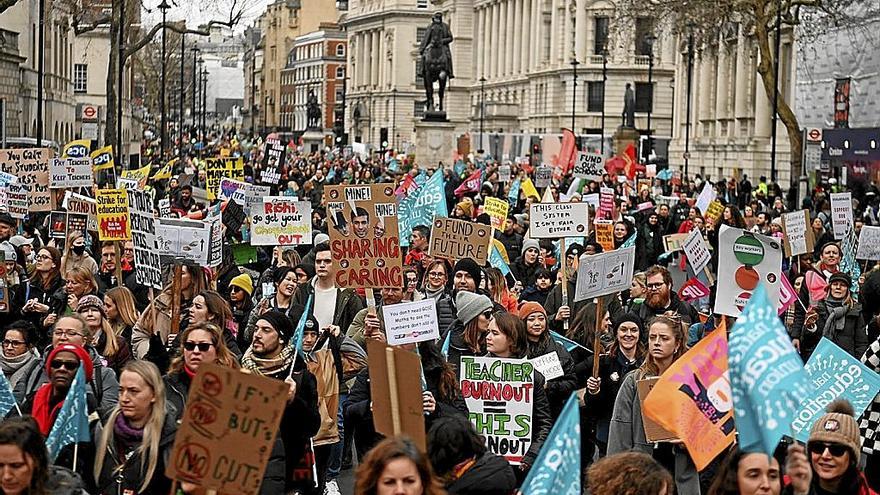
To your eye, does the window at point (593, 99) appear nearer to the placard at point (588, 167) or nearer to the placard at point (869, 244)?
the placard at point (588, 167)

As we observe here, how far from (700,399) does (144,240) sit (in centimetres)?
742

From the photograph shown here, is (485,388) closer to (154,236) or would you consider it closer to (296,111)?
(154,236)

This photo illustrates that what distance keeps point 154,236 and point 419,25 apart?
130 m

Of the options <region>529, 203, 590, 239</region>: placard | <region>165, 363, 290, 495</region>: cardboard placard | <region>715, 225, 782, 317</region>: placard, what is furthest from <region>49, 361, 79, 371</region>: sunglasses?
<region>529, 203, 590, 239</region>: placard

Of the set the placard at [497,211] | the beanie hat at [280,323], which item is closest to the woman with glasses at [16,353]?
the beanie hat at [280,323]

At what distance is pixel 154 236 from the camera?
14062 millimetres

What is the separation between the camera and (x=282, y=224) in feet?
57.2

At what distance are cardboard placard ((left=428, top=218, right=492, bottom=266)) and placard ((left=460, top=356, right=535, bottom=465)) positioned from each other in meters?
6.63

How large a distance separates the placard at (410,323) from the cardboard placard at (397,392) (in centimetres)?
240

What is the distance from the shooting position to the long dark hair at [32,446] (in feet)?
20.8

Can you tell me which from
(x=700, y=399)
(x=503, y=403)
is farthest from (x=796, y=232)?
(x=700, y=399)

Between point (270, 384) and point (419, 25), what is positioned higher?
point (419, 25)

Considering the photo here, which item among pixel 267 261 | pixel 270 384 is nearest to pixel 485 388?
pixel 270 384

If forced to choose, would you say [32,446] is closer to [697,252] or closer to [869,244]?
[697,252]
